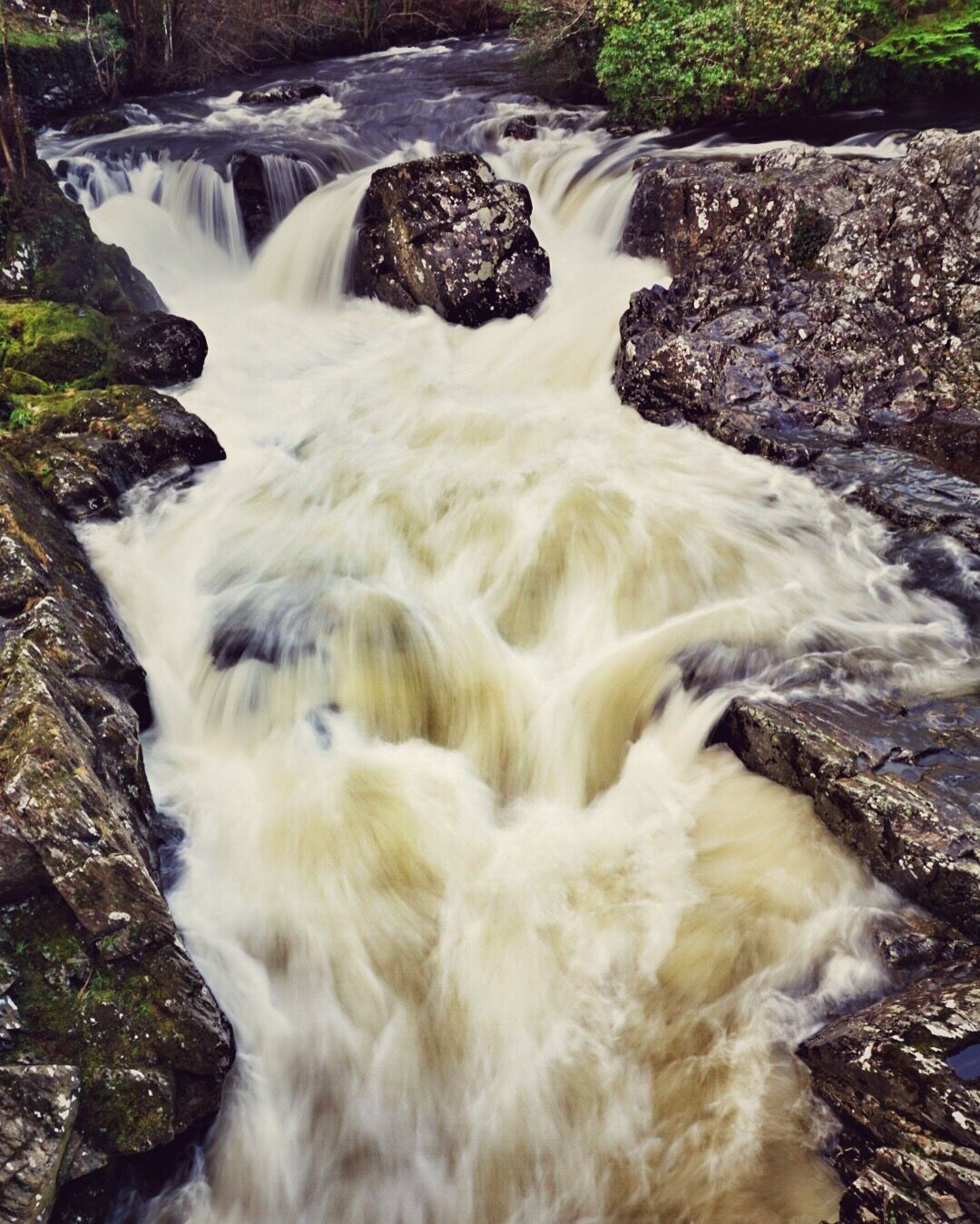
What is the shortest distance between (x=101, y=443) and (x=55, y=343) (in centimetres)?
147

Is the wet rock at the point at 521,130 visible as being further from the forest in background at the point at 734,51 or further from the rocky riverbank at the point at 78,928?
Result: the rocky riverbank at the point at 78,928

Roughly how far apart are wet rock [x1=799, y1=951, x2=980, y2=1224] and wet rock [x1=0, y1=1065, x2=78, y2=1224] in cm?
279

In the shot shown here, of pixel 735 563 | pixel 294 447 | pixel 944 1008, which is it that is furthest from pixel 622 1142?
pixel 294 447

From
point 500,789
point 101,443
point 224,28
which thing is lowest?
point 500,789

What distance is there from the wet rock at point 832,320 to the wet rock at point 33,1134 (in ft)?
21.8

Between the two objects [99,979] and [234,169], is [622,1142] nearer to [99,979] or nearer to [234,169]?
[99,979]

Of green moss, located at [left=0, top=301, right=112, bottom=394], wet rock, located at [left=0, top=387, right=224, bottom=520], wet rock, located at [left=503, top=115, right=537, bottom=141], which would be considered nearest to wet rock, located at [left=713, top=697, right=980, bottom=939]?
wet rock, located at [left=0, top=387, right=224, bottom=520]

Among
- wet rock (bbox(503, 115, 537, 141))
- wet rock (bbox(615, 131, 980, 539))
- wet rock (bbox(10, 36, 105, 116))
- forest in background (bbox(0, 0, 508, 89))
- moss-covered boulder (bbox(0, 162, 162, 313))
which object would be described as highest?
forest in background (bbox(0, 0, 508, 89))

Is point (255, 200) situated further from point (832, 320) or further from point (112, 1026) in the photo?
point (112, 1026)

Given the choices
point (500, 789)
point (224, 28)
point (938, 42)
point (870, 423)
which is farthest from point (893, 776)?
point (224, 28)

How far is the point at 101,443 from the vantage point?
22.0ft

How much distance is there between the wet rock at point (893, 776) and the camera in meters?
3.96

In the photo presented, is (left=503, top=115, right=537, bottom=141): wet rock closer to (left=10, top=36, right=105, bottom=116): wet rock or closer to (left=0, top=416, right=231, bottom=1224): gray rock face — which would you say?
(left=10, top=36, right=105, bottom=116): wet rock

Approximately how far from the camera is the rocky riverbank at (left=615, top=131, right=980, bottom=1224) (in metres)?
3.35
